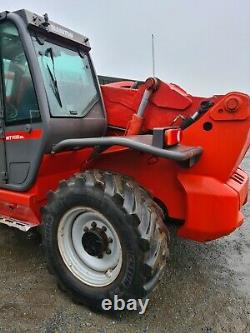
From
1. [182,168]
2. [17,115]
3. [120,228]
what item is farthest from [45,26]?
[120,228]

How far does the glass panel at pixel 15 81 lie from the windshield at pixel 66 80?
160mm

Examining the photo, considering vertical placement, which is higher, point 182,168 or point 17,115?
point 17,115

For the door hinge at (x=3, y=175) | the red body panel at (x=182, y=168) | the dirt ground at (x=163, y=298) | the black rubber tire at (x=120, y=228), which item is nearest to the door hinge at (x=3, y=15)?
the red body panel at (x=182, y=168)

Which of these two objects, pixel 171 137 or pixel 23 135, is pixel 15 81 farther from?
pixel 171 137

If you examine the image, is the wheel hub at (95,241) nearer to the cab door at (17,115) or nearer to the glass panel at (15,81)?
the cab door at (17,115)

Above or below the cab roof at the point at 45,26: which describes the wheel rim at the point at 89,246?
below

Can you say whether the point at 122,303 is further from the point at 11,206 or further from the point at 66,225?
the point at 11,206

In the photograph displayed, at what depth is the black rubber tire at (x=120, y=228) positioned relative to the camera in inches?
96.9

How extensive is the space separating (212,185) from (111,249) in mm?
965

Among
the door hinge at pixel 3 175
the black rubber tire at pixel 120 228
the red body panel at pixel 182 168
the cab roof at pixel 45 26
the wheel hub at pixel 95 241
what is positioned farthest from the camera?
the door hinge at pixel 3 175

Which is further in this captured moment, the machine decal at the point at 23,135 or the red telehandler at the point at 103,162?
the machine decal at the point at 23,135

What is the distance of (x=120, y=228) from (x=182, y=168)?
2.43 ft

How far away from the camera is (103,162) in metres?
3.26

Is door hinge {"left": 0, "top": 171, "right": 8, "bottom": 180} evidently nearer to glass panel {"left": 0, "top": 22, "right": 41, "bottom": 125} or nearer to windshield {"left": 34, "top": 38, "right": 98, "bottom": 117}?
glass panel {"left": 0, "top": 22, "right": 41, "bottom": 125}
